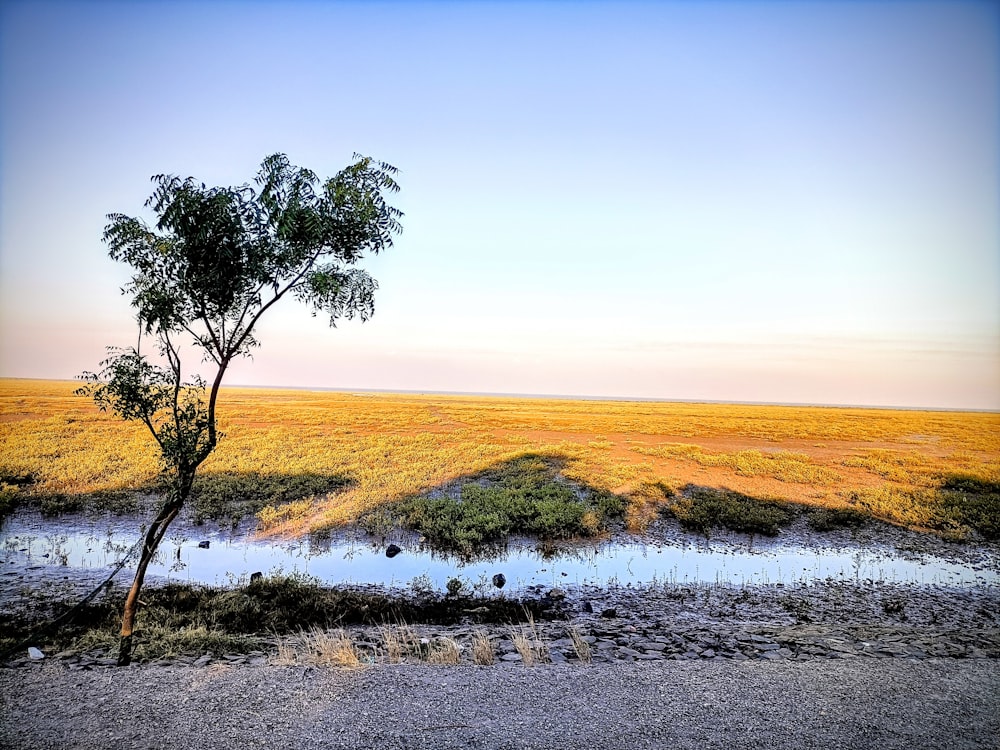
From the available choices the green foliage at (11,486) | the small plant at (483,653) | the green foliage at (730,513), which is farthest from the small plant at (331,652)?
the green foliage at (11,486)

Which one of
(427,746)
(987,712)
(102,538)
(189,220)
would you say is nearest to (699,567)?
(987,712)

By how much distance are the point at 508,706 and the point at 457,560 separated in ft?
32.3

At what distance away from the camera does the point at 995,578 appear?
16375mm

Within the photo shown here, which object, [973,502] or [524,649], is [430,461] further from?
[973,502]

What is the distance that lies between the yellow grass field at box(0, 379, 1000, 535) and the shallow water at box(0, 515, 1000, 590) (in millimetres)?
2420

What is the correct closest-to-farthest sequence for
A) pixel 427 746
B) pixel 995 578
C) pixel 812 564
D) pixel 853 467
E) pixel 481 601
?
pixel 427 746 → pixel 481 601 → pixel 995 578 → pixel 812 564 → pixel 853 467

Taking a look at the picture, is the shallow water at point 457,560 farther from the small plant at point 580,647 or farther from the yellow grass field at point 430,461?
the small plant at point 580,647

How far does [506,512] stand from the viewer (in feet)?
69.5

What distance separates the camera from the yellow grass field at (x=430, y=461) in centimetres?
2366

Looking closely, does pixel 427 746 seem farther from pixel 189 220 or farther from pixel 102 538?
pixel 102 538

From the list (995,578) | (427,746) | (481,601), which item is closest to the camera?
(427,746)

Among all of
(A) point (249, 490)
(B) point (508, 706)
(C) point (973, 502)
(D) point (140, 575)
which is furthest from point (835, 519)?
(D) point (140, 575)

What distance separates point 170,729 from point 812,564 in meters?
16.6

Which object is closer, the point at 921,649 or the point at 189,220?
the point at 189,220
